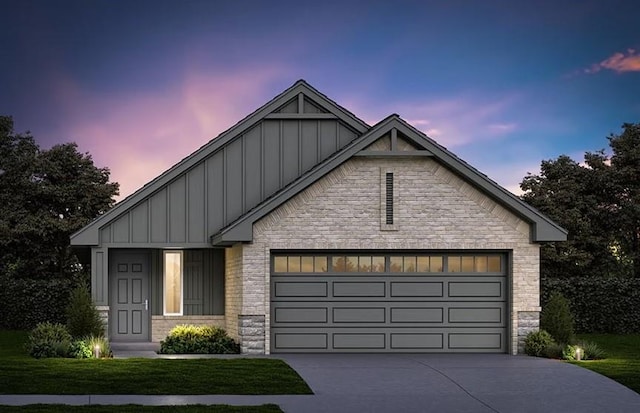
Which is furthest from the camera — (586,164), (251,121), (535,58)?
(586,164)

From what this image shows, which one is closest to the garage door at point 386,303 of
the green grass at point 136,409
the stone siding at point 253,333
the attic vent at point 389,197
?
the stone siding at point 253,333

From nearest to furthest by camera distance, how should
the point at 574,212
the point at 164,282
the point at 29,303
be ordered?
1. the point at 164,282
2. the point at 29,303
3. the point at 574,212

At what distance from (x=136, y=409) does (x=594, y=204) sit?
3052 cm

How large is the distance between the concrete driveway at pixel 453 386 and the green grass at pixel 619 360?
36cm

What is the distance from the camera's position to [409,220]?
24016mm

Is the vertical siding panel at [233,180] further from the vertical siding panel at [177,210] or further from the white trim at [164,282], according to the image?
the white trim at [164,282]

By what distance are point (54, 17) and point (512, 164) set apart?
62.0 feet

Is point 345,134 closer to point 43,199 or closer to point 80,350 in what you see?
point 80,350

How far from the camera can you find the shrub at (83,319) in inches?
945

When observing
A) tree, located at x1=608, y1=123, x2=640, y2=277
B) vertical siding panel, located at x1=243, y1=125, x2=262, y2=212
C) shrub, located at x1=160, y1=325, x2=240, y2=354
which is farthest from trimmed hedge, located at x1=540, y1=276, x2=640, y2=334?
shrub, located at x1=160, y1=325, x2=240, y2=354

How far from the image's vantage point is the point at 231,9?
27.9 m

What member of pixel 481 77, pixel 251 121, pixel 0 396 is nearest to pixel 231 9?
pixel 251 121

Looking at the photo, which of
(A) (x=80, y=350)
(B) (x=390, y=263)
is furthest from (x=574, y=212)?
(A) (x=80, y=350)

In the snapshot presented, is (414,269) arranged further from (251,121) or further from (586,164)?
(586,164)
